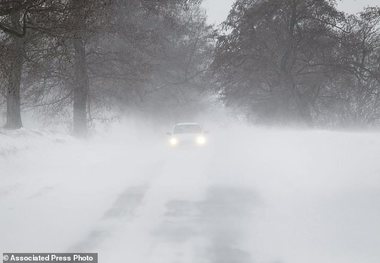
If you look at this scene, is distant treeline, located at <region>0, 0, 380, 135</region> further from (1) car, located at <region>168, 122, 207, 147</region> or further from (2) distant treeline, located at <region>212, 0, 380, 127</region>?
(1) car, located at <region>168, 122, 207, 147</region>

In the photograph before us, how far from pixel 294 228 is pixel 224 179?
5247mm

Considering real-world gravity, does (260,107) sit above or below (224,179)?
above

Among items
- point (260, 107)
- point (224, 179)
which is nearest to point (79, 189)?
point (224, 179)

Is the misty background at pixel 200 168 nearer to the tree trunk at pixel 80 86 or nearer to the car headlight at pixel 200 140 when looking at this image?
the tree trunk at pixel 80 86

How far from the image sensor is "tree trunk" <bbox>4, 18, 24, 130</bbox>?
37.6 ft

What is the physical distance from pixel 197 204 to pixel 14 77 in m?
6.46

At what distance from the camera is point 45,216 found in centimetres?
801

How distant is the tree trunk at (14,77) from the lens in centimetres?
1147

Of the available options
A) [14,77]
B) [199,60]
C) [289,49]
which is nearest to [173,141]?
[289,49]

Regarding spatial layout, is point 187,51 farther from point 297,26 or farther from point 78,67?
point 78,67

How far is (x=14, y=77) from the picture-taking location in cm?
1241

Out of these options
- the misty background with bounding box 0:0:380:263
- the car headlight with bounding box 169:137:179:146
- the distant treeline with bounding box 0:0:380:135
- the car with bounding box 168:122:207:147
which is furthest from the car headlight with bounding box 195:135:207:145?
the distant treeline with bounding box 0:0:380:135

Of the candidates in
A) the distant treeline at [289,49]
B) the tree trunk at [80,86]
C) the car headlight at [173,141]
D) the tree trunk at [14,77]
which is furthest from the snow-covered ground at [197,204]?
the distant treeline at [289,49]

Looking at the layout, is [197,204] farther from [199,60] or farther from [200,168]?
[199,60]
